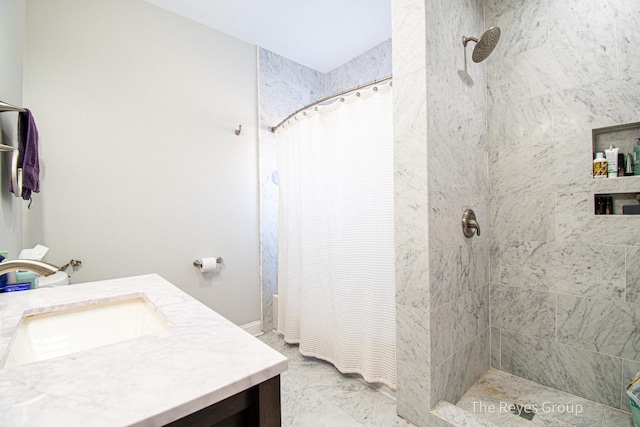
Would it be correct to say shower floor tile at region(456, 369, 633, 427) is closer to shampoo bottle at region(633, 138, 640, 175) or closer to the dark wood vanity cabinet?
shampoo bottle at region(633, 138, 640, 175)

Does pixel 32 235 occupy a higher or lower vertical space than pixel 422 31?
lower

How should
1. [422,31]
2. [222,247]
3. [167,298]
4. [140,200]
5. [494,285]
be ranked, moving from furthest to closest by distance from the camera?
[222,247]
[140,200]
[494,285]
[422,31]
[167,298]

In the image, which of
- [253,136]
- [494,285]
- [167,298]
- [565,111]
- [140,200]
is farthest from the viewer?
[253,136]

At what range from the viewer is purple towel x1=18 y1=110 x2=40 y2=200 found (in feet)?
4.30

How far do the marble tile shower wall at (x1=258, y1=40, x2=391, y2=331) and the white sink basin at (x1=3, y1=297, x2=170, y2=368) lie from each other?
156cm

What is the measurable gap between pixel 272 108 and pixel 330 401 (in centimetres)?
235

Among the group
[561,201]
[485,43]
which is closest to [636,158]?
[561,201]

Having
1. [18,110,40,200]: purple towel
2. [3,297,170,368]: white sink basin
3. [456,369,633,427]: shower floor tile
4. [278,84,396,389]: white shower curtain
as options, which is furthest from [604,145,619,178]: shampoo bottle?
[18,110,40,200]: purple towel

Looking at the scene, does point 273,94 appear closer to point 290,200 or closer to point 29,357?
point 290,200

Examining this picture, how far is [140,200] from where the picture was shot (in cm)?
197

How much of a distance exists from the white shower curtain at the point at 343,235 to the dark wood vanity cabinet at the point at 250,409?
3.89 ft

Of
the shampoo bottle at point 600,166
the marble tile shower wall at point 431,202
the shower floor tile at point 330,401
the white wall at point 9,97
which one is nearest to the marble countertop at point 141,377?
the white wall at point 9,97

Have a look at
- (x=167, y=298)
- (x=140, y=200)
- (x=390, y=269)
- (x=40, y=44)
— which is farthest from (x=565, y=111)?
(x=40, y=44)

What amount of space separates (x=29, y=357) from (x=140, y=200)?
1.37 meters
